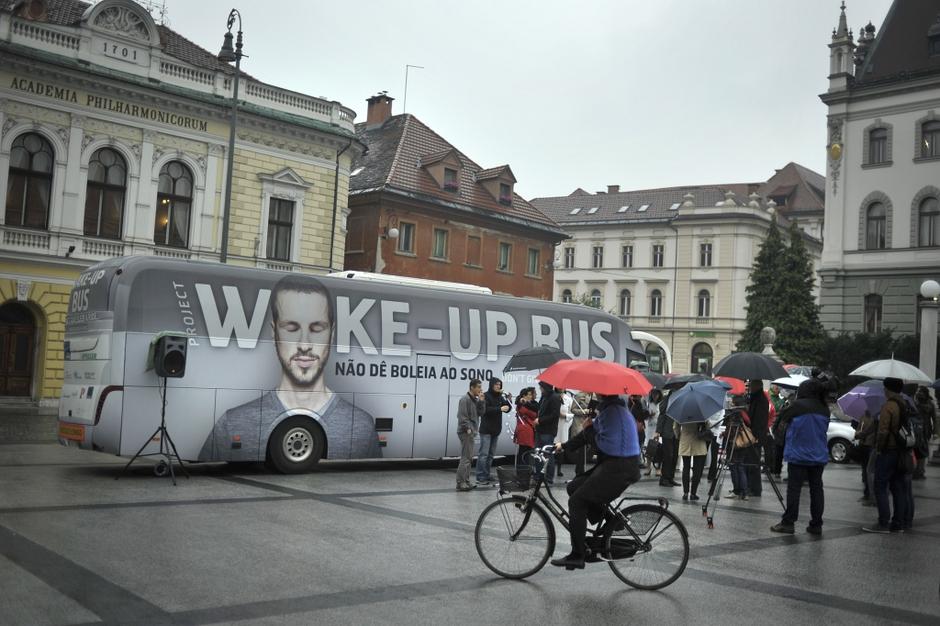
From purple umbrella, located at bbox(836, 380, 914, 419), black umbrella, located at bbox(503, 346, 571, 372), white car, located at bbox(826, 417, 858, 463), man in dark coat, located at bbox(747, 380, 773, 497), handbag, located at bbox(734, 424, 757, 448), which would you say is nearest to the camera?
purple umbrella, located at bbox(836, 380, 914, 419)

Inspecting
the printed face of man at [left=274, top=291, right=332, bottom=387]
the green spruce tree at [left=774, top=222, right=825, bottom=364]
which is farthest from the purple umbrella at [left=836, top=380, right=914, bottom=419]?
the green spruce tree at [left=774, top=222, right=825, bottom=364]

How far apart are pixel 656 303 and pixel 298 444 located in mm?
69162

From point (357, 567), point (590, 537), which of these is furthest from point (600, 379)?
point (357, 567)

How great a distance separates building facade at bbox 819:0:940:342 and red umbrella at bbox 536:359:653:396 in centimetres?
4121

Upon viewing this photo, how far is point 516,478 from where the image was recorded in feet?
28.4

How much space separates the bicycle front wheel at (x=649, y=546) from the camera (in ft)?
27.7

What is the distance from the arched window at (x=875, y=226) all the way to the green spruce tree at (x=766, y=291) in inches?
709

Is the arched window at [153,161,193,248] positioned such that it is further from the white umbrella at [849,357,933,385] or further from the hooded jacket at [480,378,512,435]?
the white umbrella at [849,357,933,385]

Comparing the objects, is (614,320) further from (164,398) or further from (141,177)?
(141,177)

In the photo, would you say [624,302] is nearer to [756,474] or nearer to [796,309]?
[796,309]

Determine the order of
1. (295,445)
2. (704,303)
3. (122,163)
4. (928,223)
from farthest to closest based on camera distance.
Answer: (704,303), (928,223), (122,163), (295,445)

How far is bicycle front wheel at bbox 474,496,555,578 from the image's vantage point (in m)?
8.67

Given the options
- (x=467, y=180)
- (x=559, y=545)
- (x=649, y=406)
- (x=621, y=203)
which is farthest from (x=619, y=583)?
(x=621, y=203)

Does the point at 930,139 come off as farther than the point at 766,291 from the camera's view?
No
